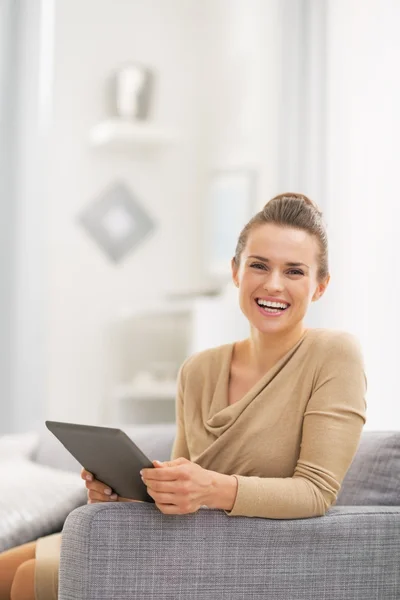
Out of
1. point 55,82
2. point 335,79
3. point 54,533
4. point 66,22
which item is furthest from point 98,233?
point 54,533

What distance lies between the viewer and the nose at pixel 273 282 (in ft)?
6.00

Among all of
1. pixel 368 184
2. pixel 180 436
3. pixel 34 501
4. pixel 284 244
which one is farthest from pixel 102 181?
pixel 284 244

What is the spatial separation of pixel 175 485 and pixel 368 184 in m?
2.16

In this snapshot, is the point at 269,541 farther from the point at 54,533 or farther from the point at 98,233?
the point at 98,233

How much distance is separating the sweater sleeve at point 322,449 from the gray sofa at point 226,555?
1.2 inches

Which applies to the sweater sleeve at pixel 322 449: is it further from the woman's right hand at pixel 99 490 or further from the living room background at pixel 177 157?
the living room background at pixel 177 157

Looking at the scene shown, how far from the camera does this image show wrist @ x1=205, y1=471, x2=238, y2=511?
1.58 meters

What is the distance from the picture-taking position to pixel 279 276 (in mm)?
1846

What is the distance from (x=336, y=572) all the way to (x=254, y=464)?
0.80 feet

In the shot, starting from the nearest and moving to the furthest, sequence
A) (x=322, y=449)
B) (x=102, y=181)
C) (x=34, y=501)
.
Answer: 1. (x=322, y=449)
2. (x=34, y=501)
3. (x=102, y=181)

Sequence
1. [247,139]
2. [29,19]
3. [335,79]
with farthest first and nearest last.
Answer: [247,139] < [29,19] < [335,79]

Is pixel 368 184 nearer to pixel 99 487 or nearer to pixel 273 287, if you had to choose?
pixel 273 287

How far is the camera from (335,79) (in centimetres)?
374

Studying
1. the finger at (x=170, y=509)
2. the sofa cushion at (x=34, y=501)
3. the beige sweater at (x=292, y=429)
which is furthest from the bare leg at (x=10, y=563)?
the finger at (x=170, y=509)
